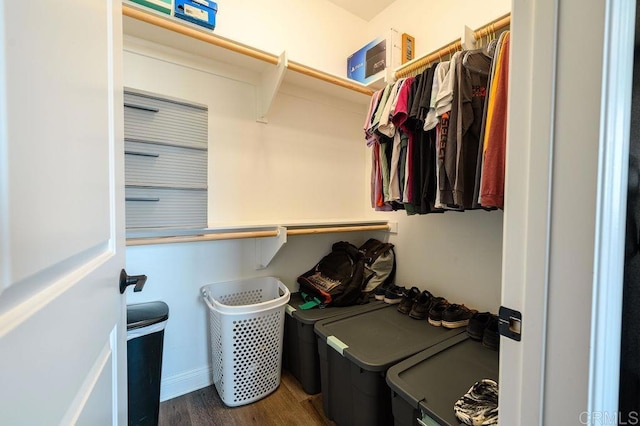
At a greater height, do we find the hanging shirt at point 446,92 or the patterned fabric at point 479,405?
the hanging shirt at point 446,92

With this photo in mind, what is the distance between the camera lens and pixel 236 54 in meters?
1.45

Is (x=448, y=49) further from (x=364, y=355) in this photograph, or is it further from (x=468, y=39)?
(x=364, y=355)

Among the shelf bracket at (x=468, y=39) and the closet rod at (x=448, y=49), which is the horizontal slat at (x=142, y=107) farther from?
the shelf bracket at (x=468, y=39)

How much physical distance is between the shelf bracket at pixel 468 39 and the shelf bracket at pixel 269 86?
0.87 m

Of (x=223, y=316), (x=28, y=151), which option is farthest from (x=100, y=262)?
(x=223, y=316)

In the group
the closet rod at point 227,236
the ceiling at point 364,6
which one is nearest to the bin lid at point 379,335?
the closet rod at point 227,236

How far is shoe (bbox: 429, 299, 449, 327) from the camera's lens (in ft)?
4.80

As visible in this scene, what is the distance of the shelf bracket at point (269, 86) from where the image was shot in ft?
4.79

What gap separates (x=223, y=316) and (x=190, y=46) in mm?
1423

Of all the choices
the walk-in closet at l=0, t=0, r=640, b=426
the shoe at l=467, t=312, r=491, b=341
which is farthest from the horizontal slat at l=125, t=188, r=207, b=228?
the shoe at l=467, t=312, r=491, b=341

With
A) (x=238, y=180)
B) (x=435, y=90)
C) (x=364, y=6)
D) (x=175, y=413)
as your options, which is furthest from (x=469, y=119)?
(x=175, y=413)

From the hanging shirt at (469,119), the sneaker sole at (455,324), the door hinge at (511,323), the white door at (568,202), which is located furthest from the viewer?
the sneaker sole at (455,324)

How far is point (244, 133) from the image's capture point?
169 centimetres

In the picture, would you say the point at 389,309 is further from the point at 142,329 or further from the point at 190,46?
the point at 190,46
